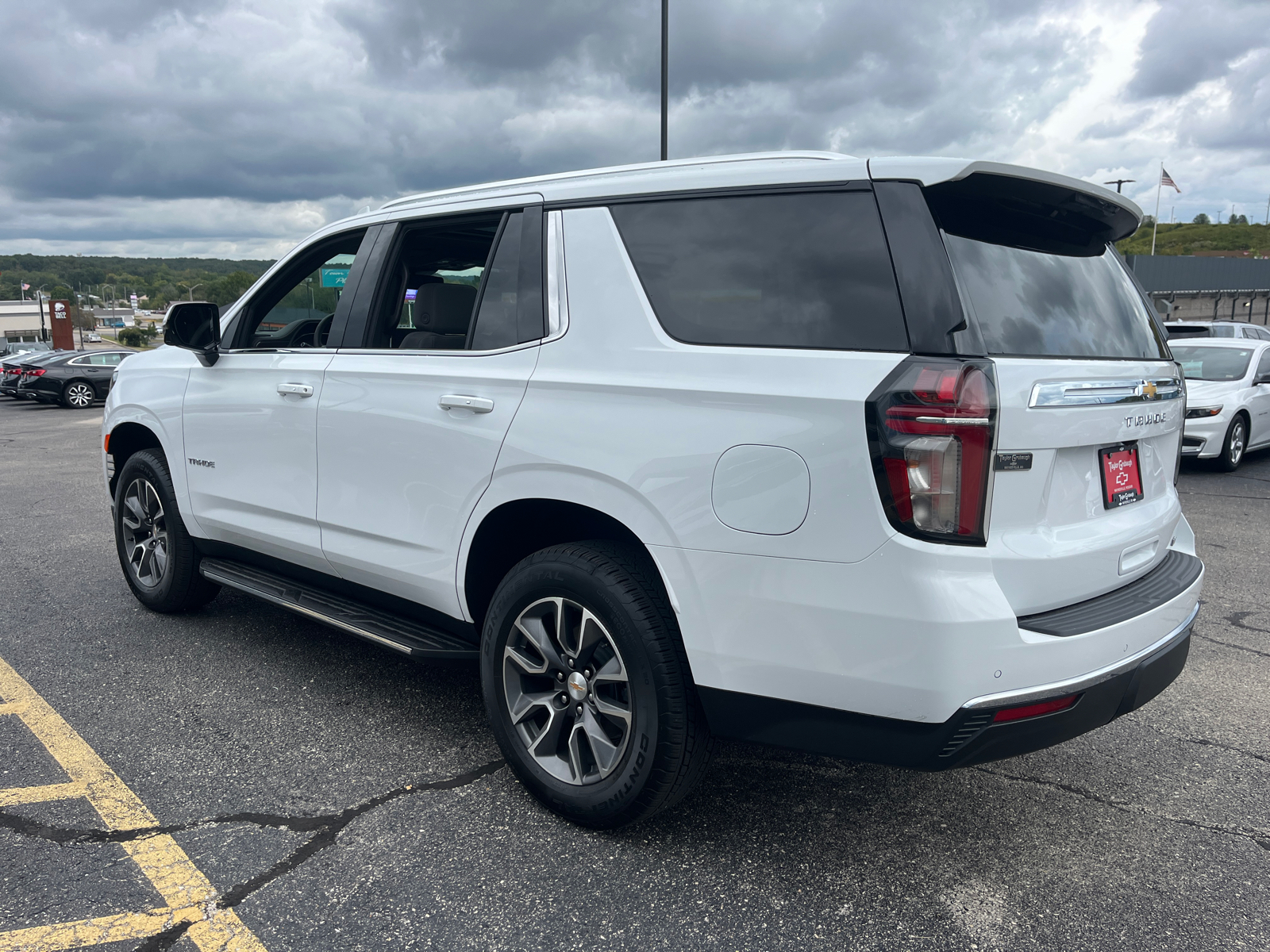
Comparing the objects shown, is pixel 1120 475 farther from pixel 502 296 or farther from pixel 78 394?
pixel 78 394

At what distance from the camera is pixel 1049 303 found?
2.44 metres

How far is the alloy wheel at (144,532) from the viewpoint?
4.65m

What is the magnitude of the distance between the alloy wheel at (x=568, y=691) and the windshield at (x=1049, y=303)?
133 cm

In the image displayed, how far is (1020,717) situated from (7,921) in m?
2.56

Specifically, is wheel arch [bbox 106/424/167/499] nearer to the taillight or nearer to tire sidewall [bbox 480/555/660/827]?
tire sidewall [bbox 480/555/660/827]

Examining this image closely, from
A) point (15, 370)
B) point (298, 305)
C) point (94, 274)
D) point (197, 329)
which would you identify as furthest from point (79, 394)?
point (94, 274)

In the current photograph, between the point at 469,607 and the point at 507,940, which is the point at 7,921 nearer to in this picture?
the point at 507,940

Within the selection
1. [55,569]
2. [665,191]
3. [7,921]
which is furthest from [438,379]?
[55,569]

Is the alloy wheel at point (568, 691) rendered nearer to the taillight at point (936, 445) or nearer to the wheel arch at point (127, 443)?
the taillight at point (936, 445)

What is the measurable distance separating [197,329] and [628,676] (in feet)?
9.61

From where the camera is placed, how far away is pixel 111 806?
2855 mm

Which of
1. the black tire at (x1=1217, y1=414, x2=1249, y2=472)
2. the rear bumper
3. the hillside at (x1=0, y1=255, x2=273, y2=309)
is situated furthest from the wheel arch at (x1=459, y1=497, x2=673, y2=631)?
the hillside at (x1=0, y1=255, x2=273, y2=309)

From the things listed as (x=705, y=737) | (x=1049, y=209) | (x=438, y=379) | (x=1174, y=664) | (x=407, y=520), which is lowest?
(x=705, y=737)

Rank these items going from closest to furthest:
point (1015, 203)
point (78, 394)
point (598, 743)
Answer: point (1015, 203) → point (598, 743) → point (78, 394)
